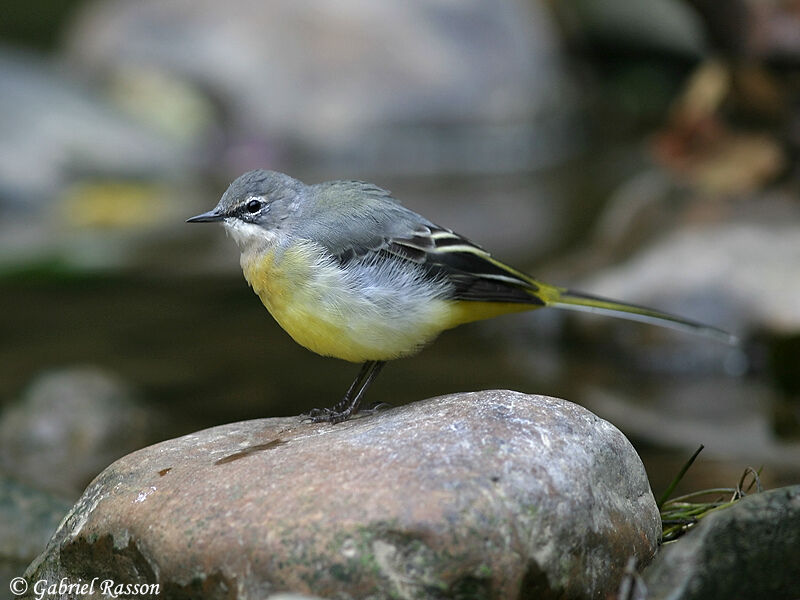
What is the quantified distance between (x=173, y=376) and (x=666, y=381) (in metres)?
4.33

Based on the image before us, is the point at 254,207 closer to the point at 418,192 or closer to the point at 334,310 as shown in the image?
the point at 334,310

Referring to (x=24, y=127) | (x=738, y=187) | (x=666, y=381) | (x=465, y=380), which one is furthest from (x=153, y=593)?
(x=24, y=127)

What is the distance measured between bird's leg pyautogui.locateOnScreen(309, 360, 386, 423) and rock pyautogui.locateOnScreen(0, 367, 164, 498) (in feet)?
8.81

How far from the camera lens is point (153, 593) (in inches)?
176

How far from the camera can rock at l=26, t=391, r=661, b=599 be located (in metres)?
4.14

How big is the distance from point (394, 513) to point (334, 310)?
1.50 metres

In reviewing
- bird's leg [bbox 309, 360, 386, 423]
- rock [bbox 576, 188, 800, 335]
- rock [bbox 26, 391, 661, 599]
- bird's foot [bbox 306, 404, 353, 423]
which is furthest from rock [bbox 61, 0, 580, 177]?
rock [bbox 26, 391, 661, 599]

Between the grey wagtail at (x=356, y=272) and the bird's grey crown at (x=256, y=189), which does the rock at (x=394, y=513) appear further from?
the bird's grey crown at (x=256, y=189)

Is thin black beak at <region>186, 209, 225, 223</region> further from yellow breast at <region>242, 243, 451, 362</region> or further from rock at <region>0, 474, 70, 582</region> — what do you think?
rock at <region>0, 474, 70, 582</region>

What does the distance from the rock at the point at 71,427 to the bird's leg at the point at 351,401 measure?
2686mm

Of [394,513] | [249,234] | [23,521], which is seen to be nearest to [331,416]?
[249,234]

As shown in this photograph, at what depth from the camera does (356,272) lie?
557 cm

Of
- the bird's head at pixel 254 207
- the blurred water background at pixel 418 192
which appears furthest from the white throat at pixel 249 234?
the blurred water background at pixel 418 192

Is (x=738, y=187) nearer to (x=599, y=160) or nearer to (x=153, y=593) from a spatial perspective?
(x=599, y=160)
